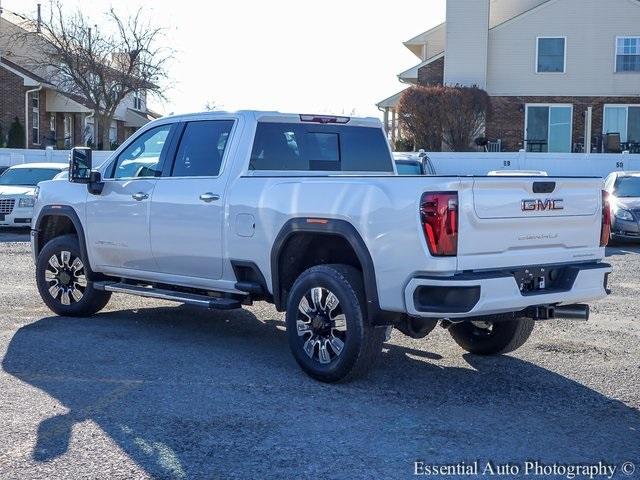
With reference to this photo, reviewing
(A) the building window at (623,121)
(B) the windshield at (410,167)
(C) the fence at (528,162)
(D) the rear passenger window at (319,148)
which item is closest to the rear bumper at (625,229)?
(B) the windshield at (410,167)

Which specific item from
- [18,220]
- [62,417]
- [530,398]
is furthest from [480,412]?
[18,220]

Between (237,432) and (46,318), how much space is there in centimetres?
439

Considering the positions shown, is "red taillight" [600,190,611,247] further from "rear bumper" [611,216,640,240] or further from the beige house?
the beige house

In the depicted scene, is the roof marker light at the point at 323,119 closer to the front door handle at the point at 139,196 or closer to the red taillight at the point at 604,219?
the front door handle at the point at 139,196

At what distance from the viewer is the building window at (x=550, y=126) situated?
115ft

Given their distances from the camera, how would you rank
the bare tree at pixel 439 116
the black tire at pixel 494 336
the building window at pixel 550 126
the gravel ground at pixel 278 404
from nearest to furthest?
1. the gravel ground at pixel 278 404
2. the black tire at pixel 494 336
3. the bare tree at pixel 439 116
4. the building window at pixel 550 126

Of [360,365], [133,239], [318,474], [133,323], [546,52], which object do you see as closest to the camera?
[318,474]

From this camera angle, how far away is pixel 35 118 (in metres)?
41.2

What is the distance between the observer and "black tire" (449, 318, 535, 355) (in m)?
7.60

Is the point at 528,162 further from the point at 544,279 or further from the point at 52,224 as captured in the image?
the point at 544,279

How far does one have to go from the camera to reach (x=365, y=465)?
504 centimetres

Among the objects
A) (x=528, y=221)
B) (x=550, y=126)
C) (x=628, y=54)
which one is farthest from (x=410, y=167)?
→ (x=628, y=54)

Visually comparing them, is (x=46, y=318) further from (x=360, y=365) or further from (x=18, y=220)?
(x=18, y=220)

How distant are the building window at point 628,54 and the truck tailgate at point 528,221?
30007 mm
